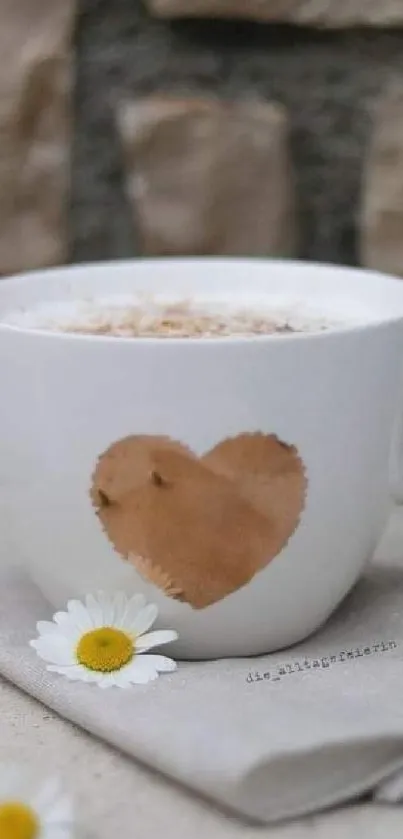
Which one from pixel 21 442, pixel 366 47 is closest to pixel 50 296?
pixel 21 442

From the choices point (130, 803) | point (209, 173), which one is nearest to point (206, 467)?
point (130, 803)

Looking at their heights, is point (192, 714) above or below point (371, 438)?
below

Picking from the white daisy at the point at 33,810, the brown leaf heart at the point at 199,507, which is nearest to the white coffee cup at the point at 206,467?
the brown leaf heart at the point at 199,507

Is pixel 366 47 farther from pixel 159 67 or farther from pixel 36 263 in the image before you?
pixel 36 263

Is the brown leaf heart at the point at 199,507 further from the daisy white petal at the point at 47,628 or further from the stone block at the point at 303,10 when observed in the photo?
the stone block at the point at 303,10

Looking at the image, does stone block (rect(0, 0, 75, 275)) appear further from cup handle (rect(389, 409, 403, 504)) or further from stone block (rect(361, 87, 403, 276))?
cup handle (rect(389, 409, 403, 504))

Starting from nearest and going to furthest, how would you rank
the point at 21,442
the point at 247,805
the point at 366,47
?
the point at 247,805 → the point at 21,442 → the point at 366,47
